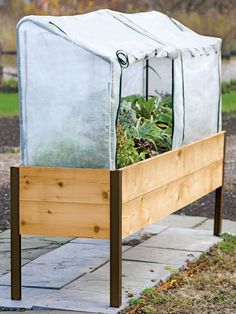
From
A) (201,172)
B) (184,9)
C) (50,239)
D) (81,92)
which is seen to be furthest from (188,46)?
(184,9)

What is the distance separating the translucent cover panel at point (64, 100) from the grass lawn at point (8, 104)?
10.7 meters

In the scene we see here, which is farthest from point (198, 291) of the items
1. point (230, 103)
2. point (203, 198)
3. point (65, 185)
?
point (230, 103)

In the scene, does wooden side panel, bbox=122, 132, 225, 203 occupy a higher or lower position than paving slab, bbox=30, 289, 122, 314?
higher

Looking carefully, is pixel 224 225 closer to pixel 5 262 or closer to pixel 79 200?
pixel 5 262

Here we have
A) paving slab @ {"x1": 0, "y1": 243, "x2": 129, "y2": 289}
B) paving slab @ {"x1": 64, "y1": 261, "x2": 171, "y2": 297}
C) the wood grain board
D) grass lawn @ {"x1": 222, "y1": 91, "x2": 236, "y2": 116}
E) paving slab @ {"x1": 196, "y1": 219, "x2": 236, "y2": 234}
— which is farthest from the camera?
grass lawn @ {"x1": 222, "y1": 91, "x2": 236, "y2": 116}

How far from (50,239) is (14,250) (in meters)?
1.79

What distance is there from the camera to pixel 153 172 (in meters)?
6.27

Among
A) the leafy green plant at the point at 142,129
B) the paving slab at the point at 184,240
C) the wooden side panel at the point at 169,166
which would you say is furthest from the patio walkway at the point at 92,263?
the leafy green plant at the point at 142,129

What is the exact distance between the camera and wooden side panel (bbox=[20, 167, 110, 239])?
18.8 feet

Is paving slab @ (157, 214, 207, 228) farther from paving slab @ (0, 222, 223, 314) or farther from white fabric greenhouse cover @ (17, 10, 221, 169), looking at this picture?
white fabric greenhouse cover @ (17, 10, 221, 169)

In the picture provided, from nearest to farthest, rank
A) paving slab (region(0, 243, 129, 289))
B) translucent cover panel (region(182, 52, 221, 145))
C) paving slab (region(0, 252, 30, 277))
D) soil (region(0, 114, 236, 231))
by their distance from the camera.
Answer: paving slab (region(0, 243, 129, 289)) < paving slab (region(0, 252, 30, 277)) < translucent cover panel (region(182, 52, 221, 145)) < soil (region(0, 114, 236, 231))

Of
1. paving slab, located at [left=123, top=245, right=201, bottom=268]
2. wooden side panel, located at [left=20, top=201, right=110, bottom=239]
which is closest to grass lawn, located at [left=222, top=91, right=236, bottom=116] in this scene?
paving slab, located at [left=123, top=245, right=201, bottom=268]

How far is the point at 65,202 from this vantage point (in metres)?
5.80

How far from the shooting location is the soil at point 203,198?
350 inches
